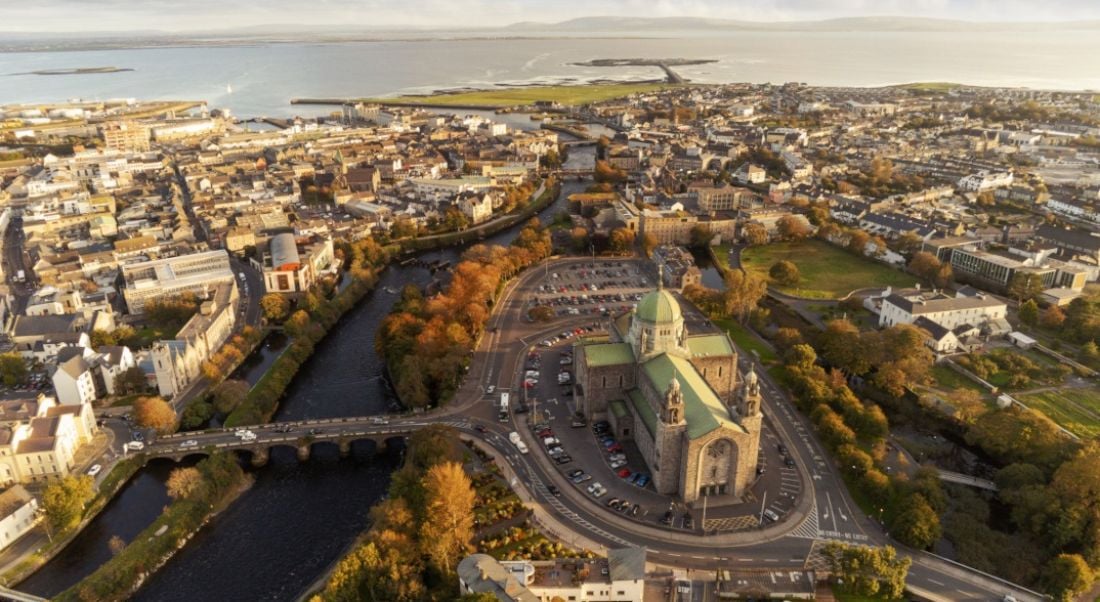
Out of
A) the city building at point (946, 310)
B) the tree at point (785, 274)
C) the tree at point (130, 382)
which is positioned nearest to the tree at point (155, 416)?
the tree at point (130, 382)

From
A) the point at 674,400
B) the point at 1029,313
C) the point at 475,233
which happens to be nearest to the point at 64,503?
the point at 674,400

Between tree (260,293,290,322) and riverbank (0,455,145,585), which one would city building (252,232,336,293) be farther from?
riverbank (0,455,145,585)

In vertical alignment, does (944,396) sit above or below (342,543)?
above

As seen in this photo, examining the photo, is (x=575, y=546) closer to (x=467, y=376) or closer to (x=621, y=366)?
(x=621, y=366)

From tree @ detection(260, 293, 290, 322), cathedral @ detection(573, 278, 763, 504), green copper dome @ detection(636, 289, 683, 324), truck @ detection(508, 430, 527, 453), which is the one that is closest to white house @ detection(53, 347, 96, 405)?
tree @ detection(260, 293, 290, 322)

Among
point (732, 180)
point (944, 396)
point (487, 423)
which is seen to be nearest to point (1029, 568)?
point (944, 396)

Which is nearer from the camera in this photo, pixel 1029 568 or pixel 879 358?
pixel 1029 568

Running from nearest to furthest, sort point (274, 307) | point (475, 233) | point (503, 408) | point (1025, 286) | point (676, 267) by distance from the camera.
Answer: point (503, 408) < point (274, 307) < point (1025, 286) < point (676, 267) < point (475, 233)

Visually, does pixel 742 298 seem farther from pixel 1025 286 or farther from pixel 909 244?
pixel 909 244
